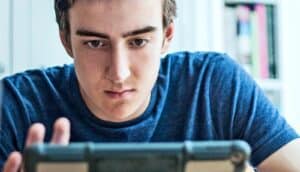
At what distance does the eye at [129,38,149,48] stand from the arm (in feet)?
1.10

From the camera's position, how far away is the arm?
1.15 metres

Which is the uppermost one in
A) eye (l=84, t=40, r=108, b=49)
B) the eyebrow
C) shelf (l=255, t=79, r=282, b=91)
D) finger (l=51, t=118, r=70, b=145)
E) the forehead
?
the forehead

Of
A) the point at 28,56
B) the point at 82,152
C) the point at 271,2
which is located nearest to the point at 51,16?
the point at 28,56

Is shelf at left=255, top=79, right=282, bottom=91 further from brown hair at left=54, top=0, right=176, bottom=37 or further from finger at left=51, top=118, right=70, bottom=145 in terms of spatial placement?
finger at left=51, top=118, right=70, bottom=145

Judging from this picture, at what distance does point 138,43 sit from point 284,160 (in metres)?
0.37

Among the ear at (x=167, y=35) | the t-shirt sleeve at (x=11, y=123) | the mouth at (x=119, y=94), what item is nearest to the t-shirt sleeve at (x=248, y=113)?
the ear at (x=167, y=35)

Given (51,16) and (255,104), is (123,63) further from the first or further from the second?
(51,16)

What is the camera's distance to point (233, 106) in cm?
121

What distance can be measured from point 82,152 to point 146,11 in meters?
0.57

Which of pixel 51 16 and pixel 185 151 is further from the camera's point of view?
pixel 51 16

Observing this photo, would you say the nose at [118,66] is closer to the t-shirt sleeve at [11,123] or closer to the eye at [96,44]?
the eye at [96,44]

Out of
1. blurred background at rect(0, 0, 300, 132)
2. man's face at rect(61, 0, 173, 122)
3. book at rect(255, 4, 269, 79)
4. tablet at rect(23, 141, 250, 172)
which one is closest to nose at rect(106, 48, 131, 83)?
man's face at rect(61, 0, 173, 122)

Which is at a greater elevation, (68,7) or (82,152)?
(68,7)

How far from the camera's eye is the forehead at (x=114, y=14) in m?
1.01
